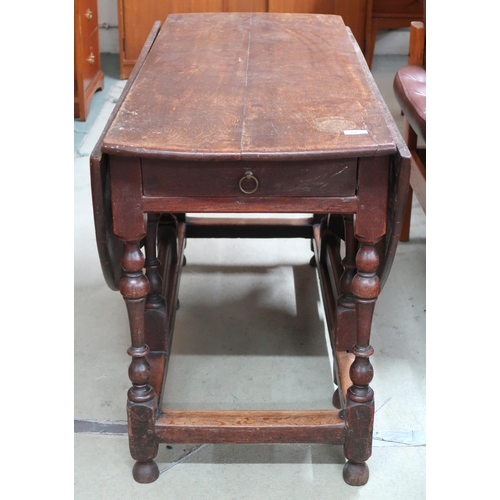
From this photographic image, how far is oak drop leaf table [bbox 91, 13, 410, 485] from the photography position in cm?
142

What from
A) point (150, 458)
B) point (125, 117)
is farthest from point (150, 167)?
point (150, 458)

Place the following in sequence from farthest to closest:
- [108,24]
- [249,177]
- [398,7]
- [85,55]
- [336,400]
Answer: [108,24]
[398,7]
[85,55]
[336,400]
[249,177]

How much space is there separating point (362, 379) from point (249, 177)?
0.55 meters

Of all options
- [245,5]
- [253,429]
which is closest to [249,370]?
[253,429]

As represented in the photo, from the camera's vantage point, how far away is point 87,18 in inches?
155

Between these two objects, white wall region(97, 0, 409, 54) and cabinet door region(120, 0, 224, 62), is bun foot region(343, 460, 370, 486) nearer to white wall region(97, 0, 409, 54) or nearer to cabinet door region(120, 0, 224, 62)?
cabinet door region(120, 0, 224, 62)

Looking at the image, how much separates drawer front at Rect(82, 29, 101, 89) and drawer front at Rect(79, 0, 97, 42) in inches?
1.7

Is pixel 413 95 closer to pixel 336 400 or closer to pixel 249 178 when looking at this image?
pixel 336 400

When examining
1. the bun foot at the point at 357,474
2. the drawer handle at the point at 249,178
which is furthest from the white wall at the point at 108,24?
the bun foot at the point at 357,474

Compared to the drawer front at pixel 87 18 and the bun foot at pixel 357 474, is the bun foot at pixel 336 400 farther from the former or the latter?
the drawer front at pixel 87 18

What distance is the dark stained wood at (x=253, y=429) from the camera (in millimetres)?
1648

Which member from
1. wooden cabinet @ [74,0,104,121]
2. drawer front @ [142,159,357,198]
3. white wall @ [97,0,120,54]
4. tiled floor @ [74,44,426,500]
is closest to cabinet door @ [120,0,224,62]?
wooden cabinet @ [74,0,104,121]

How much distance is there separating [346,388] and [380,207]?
54 centimetres

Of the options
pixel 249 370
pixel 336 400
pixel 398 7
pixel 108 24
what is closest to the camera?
pixel 336 400
